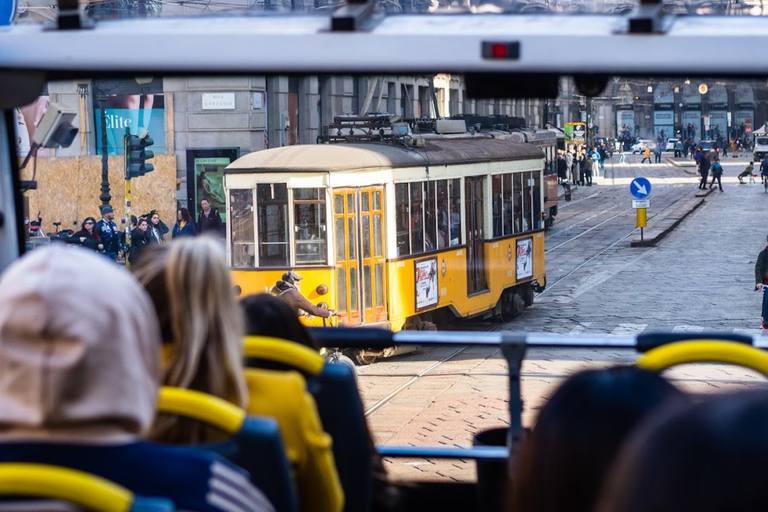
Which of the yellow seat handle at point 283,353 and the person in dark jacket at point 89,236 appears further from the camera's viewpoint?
the person in dark jacket at point 89,236

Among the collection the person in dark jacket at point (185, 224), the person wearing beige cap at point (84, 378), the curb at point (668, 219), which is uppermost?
the person wearing beige cap at point (84, 378)

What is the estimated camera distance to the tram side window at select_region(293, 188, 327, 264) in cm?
1556

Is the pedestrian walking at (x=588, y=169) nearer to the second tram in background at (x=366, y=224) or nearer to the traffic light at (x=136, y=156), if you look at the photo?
the second tram in background at (x=366, y=224)

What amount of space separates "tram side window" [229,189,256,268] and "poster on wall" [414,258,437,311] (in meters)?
2.29

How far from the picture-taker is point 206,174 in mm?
19594

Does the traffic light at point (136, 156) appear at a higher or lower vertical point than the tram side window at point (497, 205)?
higher

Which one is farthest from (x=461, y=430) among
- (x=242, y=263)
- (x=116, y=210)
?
(x=116, y=210)

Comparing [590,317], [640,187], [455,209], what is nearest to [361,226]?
[455,209]

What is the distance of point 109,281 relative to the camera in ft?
4.98

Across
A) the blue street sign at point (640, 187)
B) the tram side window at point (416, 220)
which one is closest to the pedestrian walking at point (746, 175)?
the blue street sign at point (640, 187)

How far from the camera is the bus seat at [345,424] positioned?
2684mm

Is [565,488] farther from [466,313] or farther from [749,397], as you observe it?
[466,313]

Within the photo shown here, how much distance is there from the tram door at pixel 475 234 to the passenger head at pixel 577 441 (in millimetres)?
16431

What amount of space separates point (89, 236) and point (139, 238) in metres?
1.18
